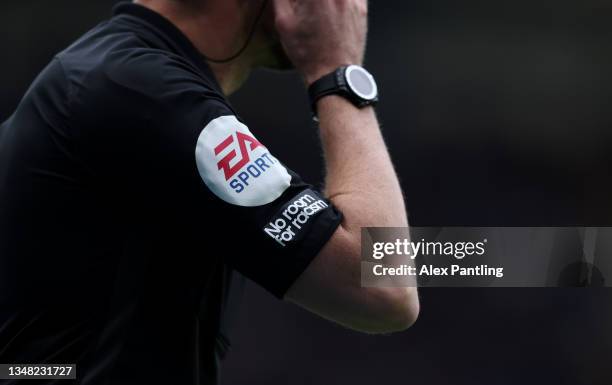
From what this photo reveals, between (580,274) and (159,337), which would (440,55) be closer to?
(580,274)

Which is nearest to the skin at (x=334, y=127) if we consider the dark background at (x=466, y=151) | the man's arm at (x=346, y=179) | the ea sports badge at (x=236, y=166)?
the man's arm at (x=346, y=179)

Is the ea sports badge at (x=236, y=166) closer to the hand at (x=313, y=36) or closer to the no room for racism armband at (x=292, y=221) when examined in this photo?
the no room for racism armband at (x=292, y=221)

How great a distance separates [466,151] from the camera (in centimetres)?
534

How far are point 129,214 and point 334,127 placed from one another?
36 cm

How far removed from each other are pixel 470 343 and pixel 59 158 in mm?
3997

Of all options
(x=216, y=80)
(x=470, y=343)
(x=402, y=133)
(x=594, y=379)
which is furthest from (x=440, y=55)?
(x=216, y=80)

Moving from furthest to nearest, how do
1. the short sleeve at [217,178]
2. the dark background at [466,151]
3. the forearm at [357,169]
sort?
the dark background at [466,151] < the forearm at [357,169] < the short sleeve at [217,178]

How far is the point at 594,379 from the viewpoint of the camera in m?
5.04

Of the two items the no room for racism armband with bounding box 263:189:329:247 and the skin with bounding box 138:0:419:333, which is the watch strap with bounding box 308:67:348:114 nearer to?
the skin with bounding box 138:0:419:333

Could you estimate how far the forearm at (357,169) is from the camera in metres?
1.39

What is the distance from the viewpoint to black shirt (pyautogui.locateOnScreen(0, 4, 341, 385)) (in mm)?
1293

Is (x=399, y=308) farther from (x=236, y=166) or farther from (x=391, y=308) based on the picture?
(x=236, y=166)

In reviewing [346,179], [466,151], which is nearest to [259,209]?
[346,179]

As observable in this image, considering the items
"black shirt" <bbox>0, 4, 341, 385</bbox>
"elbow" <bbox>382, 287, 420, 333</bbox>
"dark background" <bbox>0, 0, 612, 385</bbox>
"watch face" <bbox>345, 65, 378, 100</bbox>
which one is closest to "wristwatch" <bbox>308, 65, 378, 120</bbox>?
"watch face" <bbox>345, 65, 378, 100</bbox>
